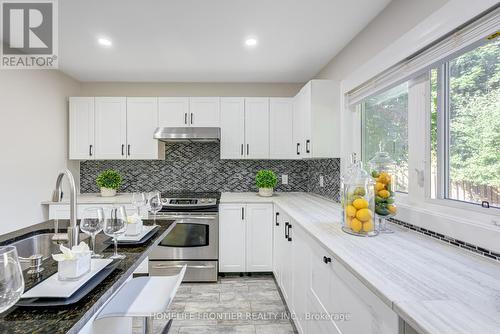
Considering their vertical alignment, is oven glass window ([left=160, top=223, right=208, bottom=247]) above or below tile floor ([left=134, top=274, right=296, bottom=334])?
above

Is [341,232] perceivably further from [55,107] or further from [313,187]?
[55,107]

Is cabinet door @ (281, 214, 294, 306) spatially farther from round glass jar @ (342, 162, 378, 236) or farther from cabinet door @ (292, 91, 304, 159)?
cabinet door @ (292, 91, 304, 159)

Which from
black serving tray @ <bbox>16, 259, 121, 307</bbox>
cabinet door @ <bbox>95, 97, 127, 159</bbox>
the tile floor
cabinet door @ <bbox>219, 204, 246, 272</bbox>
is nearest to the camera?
black serving tray @ <bbox>16, 259, 121, 307</bbox>

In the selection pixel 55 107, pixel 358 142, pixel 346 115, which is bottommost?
pixel 358 142

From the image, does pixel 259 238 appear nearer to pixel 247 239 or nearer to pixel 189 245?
pixel 247 239

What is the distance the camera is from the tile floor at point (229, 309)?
7.16 ft

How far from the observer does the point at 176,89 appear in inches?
146

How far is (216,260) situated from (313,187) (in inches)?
60.8

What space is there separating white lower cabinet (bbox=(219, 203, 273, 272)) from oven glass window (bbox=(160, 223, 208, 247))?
227 millimetres

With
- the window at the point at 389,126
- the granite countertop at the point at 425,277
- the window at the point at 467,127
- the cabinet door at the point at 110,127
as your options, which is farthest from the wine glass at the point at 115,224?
the cabinet door at the point at 110,127

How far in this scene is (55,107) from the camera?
317 centimetres

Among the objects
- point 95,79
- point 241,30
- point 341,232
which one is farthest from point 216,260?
point 95,79

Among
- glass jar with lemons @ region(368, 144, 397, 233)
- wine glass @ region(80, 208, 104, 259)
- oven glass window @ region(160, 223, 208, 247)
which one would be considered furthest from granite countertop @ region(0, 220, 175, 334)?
oven glass window @ region(160, 223, 208, 247)

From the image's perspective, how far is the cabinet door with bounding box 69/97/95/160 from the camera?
133 inches
